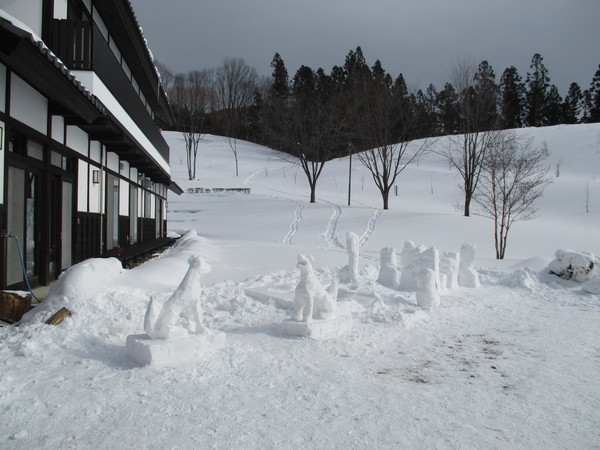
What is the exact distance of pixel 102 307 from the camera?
523 centimetres

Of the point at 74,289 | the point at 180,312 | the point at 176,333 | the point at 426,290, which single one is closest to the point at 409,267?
the point at 426,290

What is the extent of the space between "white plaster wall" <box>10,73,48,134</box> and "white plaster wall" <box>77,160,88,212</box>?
189 cm

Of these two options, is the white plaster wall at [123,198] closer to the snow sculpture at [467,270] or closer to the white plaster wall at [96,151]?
the white plaster wall at [96,151]

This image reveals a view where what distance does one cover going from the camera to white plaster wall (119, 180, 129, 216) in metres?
12.5

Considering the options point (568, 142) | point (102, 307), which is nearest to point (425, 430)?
point (102, 307)

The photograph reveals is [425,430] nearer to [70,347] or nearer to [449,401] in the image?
[449,401]

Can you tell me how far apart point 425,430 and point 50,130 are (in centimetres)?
699

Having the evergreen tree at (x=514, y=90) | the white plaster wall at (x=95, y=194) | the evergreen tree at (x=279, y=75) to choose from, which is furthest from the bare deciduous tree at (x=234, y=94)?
the white plaster wall at (x=95, y=194)

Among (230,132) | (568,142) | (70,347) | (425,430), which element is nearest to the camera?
(425,430)

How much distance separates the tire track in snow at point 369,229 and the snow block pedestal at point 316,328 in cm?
1381

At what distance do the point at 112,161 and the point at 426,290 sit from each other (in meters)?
8.58

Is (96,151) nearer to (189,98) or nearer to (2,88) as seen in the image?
(2,88)

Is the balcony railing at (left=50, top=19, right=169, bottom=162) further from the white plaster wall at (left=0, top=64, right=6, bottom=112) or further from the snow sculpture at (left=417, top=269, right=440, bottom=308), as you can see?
the snow sculpture at (left=417, top=269, right=440, bottom=308)

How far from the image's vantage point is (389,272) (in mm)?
9148
